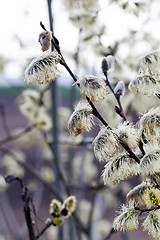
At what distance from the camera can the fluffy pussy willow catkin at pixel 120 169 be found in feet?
2.57

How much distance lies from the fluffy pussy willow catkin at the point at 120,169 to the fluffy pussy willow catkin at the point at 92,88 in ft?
0.53

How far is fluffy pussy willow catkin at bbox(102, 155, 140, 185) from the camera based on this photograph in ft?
2.57

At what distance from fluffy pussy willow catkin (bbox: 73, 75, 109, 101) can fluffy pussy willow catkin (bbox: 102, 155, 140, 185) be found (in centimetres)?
Answer: 16

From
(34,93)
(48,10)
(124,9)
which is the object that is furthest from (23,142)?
(124,9)

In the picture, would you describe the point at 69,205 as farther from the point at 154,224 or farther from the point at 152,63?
the point at 152,63

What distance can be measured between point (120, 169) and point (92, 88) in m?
0.21

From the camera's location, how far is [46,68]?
2.56ft

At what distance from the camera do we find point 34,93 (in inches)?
79.1

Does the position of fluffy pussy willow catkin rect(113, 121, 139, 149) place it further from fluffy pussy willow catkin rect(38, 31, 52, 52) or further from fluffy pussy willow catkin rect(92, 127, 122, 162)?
fluffy pussy willow catkin rect(38, 31, 52, 52)

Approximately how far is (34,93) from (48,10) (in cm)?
58

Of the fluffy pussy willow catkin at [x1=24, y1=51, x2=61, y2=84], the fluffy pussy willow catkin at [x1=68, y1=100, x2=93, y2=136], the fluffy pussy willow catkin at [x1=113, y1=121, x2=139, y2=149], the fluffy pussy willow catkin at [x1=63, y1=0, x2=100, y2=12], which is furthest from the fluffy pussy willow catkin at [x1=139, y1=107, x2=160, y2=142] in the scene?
the fluffy pussy willow catkin at [x1=63, y1=0, x2=100, y2=12]

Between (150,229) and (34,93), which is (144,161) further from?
(34,93)

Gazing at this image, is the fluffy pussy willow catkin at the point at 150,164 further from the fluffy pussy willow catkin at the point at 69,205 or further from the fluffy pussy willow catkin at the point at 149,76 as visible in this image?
the fluffy pussy willow catkin at the point at 69,205

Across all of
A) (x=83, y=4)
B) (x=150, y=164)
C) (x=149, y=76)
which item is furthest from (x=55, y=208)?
(x=83, y=4)
